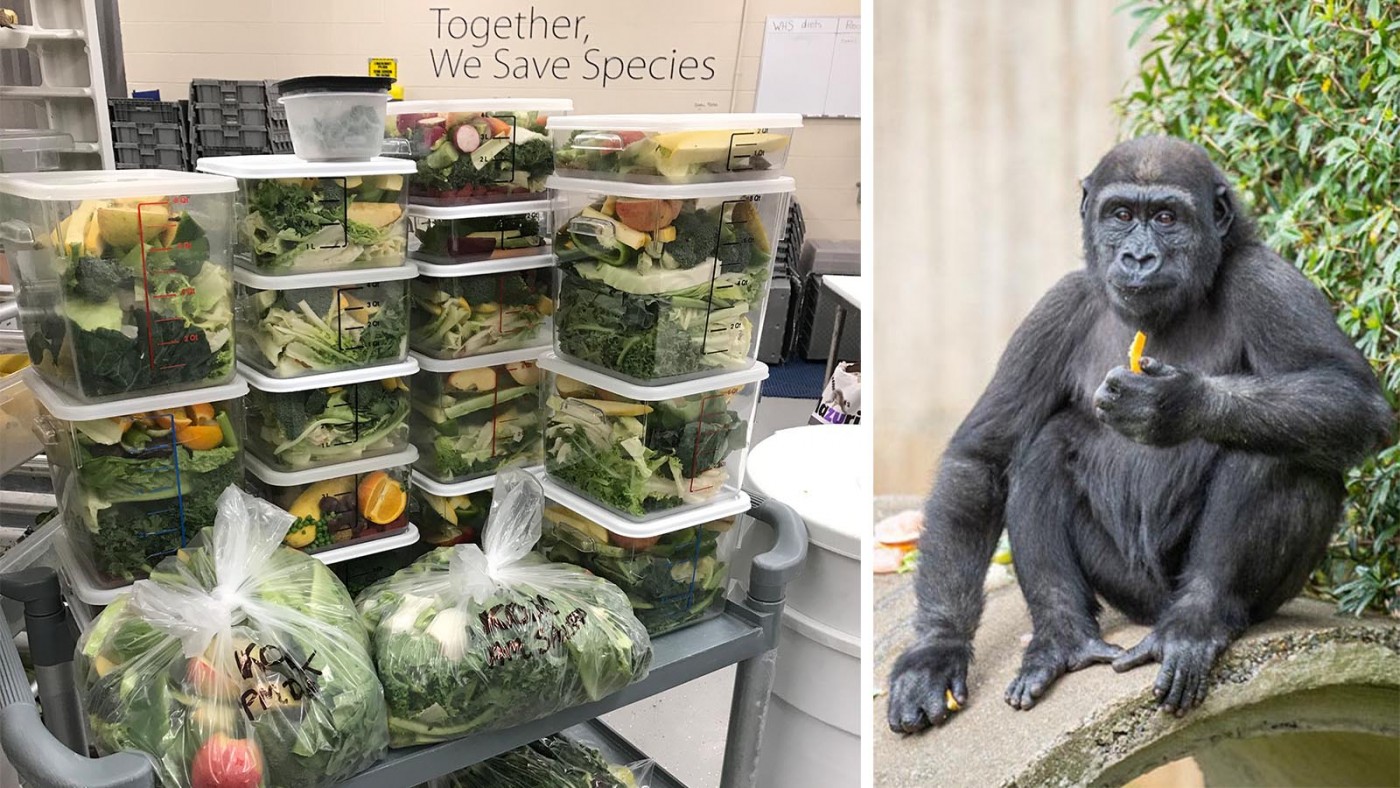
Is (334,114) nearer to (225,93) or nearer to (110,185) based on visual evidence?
(110,185)

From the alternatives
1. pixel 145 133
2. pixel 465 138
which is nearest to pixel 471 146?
pixel 465 138

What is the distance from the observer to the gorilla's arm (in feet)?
3.44

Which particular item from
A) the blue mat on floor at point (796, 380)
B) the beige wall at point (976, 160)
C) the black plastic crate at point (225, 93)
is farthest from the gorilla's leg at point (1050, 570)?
the black plastic crate at point (225, 93)

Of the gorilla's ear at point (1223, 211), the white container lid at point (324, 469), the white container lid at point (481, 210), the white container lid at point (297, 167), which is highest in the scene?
the gorilla's ear at point (1223, 211)

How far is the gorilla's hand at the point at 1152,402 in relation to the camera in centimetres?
98

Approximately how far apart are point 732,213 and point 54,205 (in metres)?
0.70

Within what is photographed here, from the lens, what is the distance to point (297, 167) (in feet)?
3.78

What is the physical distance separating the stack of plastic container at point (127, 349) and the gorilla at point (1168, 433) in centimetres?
81

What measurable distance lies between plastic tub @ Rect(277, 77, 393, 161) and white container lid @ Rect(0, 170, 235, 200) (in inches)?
5.0

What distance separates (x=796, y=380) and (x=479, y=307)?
123 inches

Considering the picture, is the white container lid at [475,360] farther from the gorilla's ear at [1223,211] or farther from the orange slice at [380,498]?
the gorilla's ear at [1223,211]

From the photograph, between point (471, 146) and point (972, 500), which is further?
point (471, 146)

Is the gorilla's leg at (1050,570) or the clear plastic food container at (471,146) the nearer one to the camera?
the gorilla's leg at (1050,570)

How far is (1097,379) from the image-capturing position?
3.38ft
